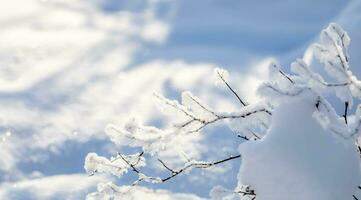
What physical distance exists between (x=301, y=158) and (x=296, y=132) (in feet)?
0.55

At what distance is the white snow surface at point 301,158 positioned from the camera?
329cm

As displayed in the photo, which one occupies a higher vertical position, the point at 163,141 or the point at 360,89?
the point at 163,141

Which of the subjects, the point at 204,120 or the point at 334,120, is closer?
the point at 334,120

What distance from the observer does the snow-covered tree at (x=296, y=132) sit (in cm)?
306

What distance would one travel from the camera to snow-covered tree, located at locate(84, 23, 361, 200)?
3064mm

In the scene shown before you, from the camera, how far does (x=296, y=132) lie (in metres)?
3.32

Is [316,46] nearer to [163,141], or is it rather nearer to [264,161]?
[264,161]

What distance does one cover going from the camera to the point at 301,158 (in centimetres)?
329

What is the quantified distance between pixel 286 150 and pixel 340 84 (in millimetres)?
563

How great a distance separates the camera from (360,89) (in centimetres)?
311

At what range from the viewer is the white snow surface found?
329cm

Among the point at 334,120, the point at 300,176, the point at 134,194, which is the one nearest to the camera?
the point at 334,120

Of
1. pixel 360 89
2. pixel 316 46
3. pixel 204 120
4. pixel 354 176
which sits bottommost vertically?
pixel 354 176

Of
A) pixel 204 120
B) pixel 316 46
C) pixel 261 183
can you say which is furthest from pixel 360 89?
pixel 204 120
